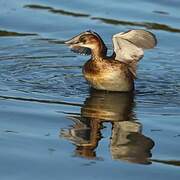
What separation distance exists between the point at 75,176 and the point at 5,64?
4441 mm

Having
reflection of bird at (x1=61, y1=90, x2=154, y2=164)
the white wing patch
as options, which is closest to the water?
reflection of bird at (x1=61, y1=90, x2=154, y2=164)

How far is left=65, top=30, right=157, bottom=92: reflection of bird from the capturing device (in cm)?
1099

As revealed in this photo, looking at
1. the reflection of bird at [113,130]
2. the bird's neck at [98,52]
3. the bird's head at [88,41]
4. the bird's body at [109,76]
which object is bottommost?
the reflection of bird at [113,130]

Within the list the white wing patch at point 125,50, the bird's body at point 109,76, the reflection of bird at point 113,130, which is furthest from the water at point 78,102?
the white wing patch at point 125,50

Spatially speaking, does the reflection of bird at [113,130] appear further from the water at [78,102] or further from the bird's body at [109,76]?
the bird's body at [109,76]

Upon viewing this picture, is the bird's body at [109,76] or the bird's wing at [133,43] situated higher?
the bird's wing at [133,43]

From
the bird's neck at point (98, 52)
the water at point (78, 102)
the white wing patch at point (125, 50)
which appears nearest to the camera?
the water at point (78, 102)

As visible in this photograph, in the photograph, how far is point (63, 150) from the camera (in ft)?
27.6

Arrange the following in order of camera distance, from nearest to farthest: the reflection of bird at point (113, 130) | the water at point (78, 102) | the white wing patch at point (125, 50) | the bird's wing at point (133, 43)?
the water at point (78, 102)
the reflection of bird at point (113, 130)
the bird's wing at point (133, 43)
the white wing patch at point (125, 50)

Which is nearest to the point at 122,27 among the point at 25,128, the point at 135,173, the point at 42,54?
the point at 42,54

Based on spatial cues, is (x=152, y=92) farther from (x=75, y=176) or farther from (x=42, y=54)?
(x=75, y=176)

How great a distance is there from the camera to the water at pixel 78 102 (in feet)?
26.6

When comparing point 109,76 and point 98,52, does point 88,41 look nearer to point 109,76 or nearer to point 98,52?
point 98,52

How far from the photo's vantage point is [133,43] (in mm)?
11039
